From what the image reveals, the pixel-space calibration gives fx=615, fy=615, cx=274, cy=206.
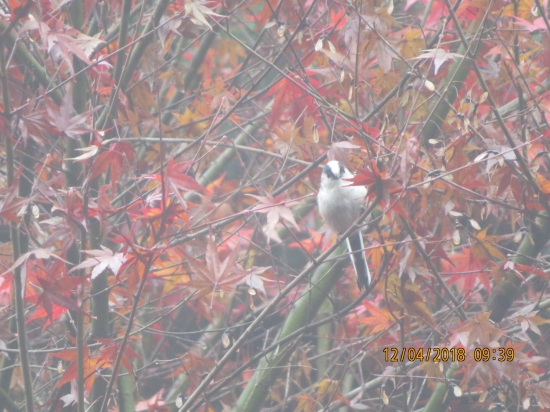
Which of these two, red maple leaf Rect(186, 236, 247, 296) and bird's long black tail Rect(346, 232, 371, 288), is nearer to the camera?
red maple leaf Rect(186, 236, 247, 296)

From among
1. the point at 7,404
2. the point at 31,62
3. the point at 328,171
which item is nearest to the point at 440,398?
the point at 328,171

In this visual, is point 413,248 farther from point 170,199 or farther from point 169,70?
point 169,70

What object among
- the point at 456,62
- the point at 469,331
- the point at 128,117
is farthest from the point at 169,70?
the point at 469,331

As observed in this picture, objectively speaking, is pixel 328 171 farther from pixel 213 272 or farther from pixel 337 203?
pixel 213 272

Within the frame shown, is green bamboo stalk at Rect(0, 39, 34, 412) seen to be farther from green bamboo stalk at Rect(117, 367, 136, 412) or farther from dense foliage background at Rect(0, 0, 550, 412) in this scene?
green bamboo stalk at Rect(117, 367, 136, 412)

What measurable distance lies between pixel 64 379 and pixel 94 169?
0.77m

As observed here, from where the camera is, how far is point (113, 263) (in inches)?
75.0

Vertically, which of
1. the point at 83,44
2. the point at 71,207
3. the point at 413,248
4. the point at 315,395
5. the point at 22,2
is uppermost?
the point at 22,2

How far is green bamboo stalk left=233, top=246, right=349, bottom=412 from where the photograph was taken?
9.34 feet
